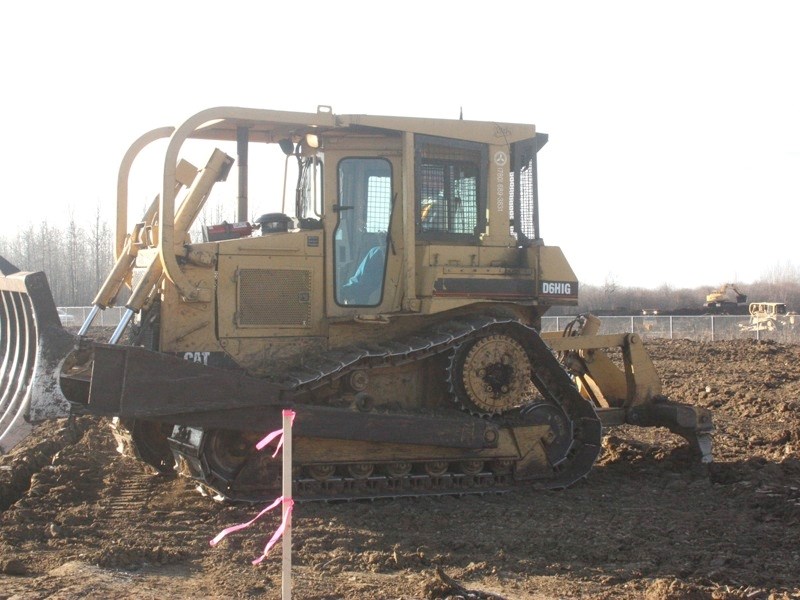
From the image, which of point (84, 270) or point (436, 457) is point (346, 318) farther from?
point (84, 270)

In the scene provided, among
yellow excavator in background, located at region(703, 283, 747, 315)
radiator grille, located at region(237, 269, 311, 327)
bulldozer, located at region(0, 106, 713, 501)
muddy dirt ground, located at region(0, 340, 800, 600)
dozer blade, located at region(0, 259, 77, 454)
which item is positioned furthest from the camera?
yellow excavator in background, located at region(703, 283, 747, 315)

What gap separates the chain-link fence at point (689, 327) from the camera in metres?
35.8

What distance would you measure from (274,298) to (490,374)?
7.05 feet

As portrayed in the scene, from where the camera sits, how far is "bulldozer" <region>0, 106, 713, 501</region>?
8.16m

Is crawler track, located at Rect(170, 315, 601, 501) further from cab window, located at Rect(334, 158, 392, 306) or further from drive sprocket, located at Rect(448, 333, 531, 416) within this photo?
cab window, located at Rect(334, 158, 392, 306)

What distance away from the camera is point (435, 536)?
7.39 meters

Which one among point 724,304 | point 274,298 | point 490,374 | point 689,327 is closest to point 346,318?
point 274,298

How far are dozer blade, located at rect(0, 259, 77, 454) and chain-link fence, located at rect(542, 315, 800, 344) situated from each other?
2802cm

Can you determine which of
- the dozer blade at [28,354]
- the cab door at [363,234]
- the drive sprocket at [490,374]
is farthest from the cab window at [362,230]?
the dozer blade at [28,354]

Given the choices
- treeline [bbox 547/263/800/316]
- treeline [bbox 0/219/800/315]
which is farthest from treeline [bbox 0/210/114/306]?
treeline [bbox 547/263/800/316]

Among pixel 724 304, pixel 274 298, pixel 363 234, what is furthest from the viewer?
pixel 724 304

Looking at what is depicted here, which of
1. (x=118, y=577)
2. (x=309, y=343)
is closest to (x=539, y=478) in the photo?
(x=309, y=343)

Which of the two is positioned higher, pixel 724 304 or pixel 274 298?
pixel 724 304

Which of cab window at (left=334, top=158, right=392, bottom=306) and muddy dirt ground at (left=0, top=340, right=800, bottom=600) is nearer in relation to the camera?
muddy dirt ground at (left=0, top=340, right=800, bottom=600)
